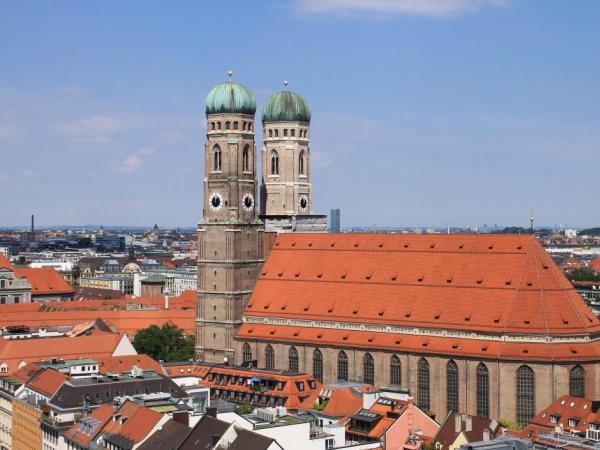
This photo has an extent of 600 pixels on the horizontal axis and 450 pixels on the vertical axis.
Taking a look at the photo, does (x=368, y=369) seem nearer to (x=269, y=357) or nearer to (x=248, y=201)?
(x=269, y=357)

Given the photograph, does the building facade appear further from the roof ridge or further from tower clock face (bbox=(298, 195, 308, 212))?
tower clock face (bbox=(298, 195, 308, 212))

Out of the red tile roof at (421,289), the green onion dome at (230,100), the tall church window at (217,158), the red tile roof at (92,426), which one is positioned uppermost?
the green onion dome at (230,100)

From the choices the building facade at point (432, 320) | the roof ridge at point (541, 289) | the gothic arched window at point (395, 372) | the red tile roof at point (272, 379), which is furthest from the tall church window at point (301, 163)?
the roof ridge at point (541, 289)

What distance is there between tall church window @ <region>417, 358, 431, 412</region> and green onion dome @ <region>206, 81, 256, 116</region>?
4070 cm

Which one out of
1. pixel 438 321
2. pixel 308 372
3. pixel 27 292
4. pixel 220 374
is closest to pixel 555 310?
pixel 438 321

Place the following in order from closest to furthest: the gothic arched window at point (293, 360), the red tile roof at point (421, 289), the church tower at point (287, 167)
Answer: the red tile roof at point (421, 289) < the gothic arched window at point (293, 360) < the church tower at point (287, 167)

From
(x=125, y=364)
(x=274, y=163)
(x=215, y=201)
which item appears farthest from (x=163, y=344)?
(x=274, y=163)

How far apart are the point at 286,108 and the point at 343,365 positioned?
4411 centimetres

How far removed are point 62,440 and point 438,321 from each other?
4130cm

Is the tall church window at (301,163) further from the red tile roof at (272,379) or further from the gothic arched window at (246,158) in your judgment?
the red tile roof at (272,379)

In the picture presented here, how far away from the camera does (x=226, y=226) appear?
13100 centimetres

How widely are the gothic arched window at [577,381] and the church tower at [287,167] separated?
166 feet

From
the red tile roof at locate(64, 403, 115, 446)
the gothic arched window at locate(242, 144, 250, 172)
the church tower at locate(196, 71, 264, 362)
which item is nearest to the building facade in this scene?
the church tower at locate(196, 71, 264, 362)

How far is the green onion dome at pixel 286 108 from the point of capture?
149 metres
